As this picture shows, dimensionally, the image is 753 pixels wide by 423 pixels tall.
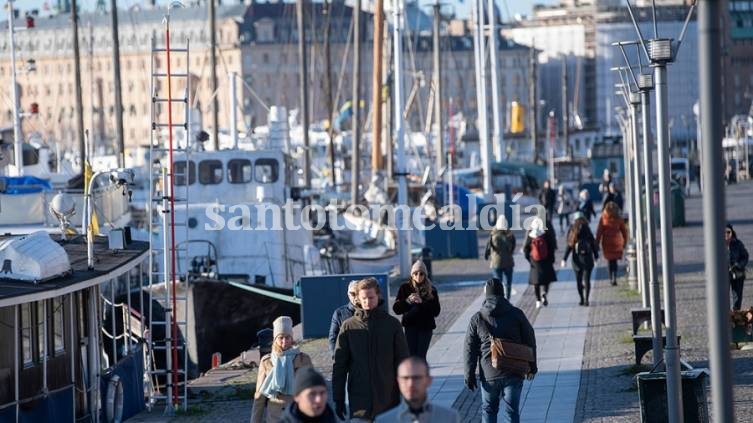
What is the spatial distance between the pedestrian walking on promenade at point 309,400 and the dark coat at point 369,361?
3926mm

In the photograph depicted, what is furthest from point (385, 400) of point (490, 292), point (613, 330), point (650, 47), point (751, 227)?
point (751, 227)

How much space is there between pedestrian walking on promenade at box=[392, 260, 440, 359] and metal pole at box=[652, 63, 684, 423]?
8.02 ft

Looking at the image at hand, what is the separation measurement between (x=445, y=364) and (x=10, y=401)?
7.07 m

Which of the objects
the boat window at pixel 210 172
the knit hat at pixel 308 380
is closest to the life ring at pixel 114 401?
the knit hat at pixel 308 380

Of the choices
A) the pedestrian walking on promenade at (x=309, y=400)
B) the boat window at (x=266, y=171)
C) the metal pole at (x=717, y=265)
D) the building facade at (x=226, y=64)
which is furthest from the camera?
the building facade at (x=226, y=64)

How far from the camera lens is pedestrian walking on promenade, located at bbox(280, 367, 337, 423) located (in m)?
11.2

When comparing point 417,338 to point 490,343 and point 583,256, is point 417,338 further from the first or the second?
point 583,256

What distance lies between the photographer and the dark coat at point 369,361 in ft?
50.5

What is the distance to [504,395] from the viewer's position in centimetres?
1694

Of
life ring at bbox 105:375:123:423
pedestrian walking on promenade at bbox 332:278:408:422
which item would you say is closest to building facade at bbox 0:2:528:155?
life ring at bbox 105:375:123:423

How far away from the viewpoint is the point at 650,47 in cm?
1766

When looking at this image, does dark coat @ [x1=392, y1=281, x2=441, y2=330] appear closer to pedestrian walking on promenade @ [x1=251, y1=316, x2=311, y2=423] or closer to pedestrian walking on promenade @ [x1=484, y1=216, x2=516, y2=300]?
pedestrian walking on promenade @ [x1=251, y1=316, x2=311, y2=423]

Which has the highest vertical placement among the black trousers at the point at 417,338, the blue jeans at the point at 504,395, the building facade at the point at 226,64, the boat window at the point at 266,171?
the building facade at the point at 226,64

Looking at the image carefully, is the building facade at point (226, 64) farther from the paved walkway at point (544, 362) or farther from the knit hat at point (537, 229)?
the knit hat at point (537, 229)
